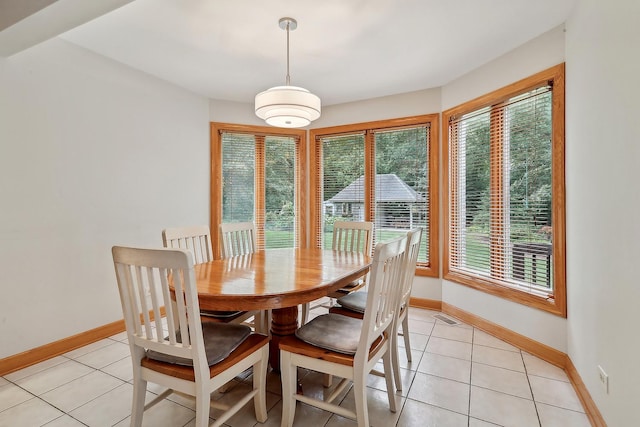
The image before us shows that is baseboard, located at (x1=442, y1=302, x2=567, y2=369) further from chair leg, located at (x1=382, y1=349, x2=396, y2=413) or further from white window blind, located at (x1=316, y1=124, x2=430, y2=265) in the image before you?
chair leg, located at (x1=382, y1=349, x2=396, y2=413)

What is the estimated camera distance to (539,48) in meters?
2.53

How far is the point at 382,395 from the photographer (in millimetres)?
1973

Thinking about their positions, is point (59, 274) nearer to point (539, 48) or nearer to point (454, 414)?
point (454, 414)

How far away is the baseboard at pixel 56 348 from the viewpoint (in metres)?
2.26

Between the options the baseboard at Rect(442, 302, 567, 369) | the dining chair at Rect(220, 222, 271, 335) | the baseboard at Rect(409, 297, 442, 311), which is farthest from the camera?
the baseboard at Rect(409, 297, 442, 311)

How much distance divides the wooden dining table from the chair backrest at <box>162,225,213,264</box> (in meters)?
0.29

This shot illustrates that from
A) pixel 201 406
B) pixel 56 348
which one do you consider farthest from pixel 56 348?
pixel 201 406

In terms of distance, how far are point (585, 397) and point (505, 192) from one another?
165cm

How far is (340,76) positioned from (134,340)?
9.60 feet

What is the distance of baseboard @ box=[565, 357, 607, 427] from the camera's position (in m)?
1.67

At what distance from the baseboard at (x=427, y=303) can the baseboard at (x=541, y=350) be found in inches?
2.7

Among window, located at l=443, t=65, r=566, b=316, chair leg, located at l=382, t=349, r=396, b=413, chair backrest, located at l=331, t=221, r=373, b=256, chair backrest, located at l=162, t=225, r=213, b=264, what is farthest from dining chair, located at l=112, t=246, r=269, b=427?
window, located at l=443, t=65, r=566, b=316

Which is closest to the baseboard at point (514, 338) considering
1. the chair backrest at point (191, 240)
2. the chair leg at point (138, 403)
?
the chair backrest at point (191, 240)

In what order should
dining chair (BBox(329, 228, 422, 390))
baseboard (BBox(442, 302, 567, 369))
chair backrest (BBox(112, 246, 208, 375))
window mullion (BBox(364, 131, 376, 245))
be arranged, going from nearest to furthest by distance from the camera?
chair backrest (BBox(112, 246, 208, 375))
dining chair (BBox(329, 228, 422, 390))
baseboard (BBox(442, 302, 567, 369))
window mullion (BBox(364, 131, 376, 245))
